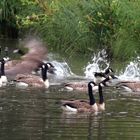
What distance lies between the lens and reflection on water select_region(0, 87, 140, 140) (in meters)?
15.5

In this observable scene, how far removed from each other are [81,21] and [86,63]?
1.88 metres

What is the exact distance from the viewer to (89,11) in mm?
30500

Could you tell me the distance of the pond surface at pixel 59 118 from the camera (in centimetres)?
1546

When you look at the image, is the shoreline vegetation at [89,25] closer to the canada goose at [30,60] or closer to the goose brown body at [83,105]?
the canada goose at [30,60]

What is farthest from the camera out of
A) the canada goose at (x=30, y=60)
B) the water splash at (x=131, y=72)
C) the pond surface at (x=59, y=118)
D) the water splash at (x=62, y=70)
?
the water splash at (x=62, y=70)

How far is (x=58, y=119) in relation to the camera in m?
17.4

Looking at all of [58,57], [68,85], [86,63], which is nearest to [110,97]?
[68,85]

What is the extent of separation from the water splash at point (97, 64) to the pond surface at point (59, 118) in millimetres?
4756

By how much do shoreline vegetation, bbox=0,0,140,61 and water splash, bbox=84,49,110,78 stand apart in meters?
0.29

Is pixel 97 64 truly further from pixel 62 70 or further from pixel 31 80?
pixel 31 80

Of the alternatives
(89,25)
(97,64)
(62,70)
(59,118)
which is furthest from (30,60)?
(59,118)

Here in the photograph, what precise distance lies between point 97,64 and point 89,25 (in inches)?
73.9

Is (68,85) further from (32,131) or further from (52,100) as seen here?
(32,131)

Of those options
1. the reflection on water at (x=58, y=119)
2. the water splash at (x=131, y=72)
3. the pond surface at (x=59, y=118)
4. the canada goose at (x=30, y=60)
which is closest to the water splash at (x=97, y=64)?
the water splash at (x=131, y=72)
